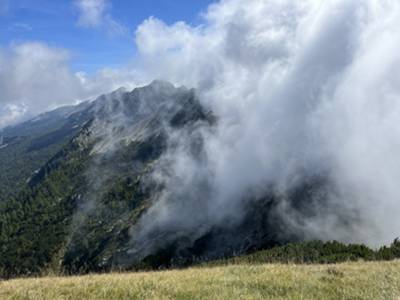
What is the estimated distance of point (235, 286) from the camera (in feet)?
38.8

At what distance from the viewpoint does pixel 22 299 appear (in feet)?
36.0

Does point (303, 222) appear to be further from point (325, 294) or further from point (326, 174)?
point (325, 294)

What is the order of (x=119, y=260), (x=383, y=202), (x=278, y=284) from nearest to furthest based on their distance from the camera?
(x=278, y=284)
(x=383, y=202)
(x=119, y=260)

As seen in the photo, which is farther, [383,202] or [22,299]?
[383,202]

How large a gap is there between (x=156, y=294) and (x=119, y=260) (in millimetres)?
191237

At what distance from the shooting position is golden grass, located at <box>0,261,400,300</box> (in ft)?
35.3

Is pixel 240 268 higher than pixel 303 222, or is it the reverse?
pixel 240 268

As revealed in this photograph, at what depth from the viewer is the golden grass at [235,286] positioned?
10.8 metres

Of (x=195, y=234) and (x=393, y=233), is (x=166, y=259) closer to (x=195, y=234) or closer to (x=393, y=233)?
(x=195, y=234)

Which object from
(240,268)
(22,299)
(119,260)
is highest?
(22,299)

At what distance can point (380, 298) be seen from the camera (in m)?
9.81

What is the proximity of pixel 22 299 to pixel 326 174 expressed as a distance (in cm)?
17842

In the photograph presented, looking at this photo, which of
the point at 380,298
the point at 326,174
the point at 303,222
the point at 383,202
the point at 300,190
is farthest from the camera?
the point at 326,174

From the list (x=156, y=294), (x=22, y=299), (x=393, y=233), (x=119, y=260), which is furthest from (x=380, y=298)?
(x=119, y=260)
